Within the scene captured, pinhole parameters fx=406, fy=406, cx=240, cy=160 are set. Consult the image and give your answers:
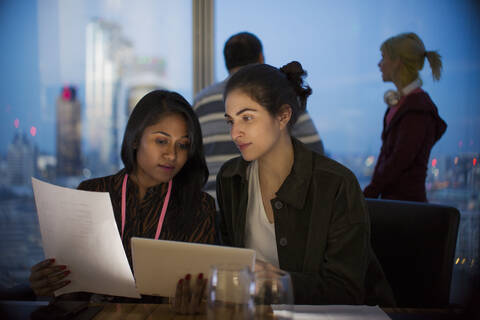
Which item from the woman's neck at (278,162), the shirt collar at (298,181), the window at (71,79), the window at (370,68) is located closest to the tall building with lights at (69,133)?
the window at (71,79)

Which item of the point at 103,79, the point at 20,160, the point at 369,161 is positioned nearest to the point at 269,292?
the point at 369,161

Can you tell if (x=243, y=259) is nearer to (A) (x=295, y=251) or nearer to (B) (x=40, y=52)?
(A) (x=295, y=251)

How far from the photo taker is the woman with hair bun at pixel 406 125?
220cm

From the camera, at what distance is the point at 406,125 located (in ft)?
7.26

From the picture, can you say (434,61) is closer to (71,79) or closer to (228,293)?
(228,293)

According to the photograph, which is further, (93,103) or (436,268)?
(93,103)

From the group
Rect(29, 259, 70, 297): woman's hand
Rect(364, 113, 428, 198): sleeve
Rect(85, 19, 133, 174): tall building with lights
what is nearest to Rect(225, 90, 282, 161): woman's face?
Rect(29, 259, 70, 297): woman's hand

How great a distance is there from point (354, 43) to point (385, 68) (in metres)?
0.57

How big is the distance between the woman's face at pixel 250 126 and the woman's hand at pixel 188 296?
20.5 inches

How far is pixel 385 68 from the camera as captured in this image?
92.7 inches

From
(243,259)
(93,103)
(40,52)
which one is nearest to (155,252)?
(243,259)

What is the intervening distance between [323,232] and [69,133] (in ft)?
7.64

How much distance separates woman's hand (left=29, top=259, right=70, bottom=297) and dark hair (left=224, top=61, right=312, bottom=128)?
0.78 metres

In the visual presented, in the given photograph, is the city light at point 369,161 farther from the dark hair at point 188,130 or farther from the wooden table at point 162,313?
the wooden table at point 162,313
